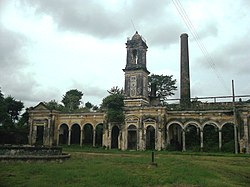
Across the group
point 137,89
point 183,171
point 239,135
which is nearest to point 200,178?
point 183,171

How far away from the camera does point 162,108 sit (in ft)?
118

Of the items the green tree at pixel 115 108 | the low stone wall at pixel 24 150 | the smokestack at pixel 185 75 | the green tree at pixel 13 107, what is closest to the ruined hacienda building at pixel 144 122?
the smokestack at pixel 185 75

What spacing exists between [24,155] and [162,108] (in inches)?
836

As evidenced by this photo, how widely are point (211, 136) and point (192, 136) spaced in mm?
2754

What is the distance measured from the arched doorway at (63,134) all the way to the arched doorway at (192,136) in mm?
19095

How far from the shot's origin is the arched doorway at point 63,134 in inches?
1801

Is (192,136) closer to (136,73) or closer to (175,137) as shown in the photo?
(175,137)

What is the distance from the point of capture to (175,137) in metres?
39.9

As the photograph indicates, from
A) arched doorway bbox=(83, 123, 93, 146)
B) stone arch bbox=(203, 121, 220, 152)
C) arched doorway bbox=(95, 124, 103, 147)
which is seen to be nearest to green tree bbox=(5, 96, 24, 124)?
arched doorway bbox=(83, 123, 93, 146)

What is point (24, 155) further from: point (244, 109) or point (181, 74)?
point (181, 74)

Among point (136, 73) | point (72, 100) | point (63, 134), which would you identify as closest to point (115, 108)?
point (136, 73)

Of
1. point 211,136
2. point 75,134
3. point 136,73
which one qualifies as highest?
point 136,73

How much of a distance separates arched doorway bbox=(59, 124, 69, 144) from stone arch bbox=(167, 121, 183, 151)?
1706 centimetres

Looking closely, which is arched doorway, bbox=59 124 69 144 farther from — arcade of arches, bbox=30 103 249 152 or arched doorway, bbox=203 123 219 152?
arched doorway, bbox=203 123 219 152
